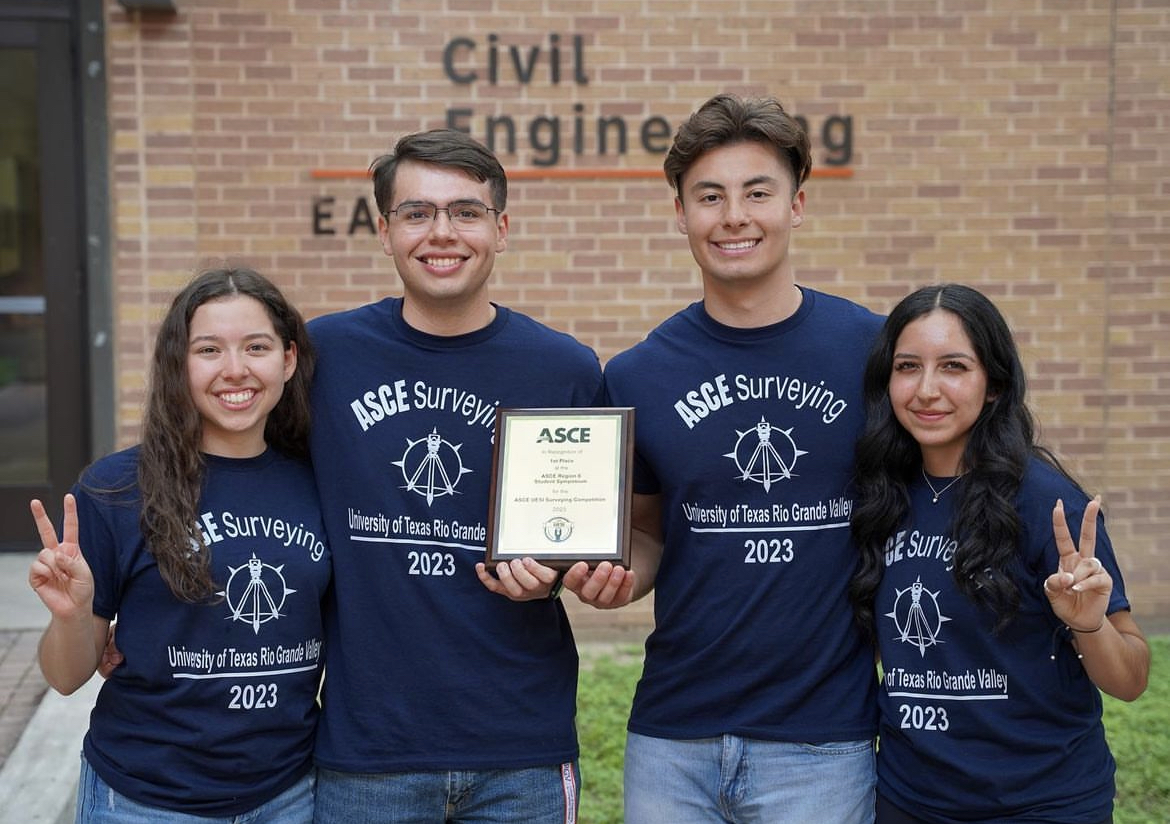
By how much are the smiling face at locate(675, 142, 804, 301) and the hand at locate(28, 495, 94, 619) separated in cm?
142

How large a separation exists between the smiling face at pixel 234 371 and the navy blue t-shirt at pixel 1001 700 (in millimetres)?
1424

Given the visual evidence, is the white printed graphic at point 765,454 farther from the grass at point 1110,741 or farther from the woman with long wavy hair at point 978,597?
the grass at point 1110,741

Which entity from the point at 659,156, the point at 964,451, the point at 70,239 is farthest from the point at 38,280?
the point at 964,451

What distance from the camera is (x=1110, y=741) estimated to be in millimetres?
4859

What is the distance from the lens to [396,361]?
2.76 meters

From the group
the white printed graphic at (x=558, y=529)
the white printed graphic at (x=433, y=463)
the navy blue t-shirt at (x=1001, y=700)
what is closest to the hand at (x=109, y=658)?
the white printed graphic at (x=433, y=463)

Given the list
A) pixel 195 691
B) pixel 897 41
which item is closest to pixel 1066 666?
pixel 195 691

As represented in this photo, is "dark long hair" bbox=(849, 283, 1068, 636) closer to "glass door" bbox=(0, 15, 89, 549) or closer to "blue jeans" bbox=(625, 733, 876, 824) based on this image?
"blue jeans" bbox=(625, 733, 876, 824)

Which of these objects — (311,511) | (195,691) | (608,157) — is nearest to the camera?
(195,691)

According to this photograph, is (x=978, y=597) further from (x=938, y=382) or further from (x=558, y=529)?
(x=558, y=529)

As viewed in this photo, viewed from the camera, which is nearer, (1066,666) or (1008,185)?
(1066,666)

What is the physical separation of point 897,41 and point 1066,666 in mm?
4377

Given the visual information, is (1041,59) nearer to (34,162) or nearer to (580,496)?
(580,496)

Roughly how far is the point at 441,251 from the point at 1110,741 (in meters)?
3.57
